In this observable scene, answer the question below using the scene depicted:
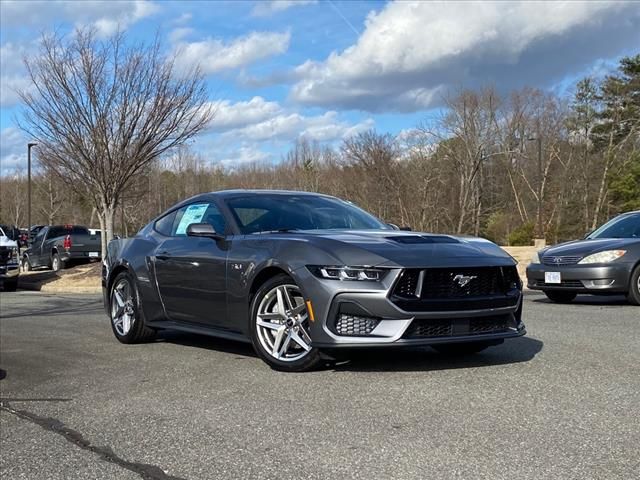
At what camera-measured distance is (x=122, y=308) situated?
289 inches

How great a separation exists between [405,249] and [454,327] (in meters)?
0.63

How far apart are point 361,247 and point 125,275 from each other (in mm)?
3224

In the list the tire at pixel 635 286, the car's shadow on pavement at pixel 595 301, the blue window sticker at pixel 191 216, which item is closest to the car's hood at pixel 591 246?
the tire at pixel 635 286

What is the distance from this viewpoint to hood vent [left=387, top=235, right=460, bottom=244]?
5.27 meters

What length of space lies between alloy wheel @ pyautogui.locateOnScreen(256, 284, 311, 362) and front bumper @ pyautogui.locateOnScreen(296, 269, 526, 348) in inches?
9.0

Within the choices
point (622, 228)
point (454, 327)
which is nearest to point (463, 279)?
point (454, 327)

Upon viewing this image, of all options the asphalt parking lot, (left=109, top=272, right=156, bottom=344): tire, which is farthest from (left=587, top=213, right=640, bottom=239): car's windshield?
(left=109, top=272, right=156, bottom=344): tire

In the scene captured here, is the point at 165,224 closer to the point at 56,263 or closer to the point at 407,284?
the point at 407,284

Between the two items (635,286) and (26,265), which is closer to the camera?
(635,286)

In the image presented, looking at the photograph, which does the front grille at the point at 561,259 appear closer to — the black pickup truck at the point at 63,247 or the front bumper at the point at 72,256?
the black pickup truck at the point at 63,247

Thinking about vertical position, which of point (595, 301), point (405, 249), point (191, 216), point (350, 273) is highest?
point (191, 216)

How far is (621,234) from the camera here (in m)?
10.6

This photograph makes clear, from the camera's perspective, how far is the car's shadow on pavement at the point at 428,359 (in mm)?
5406

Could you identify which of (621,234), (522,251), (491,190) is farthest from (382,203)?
(621,234)
